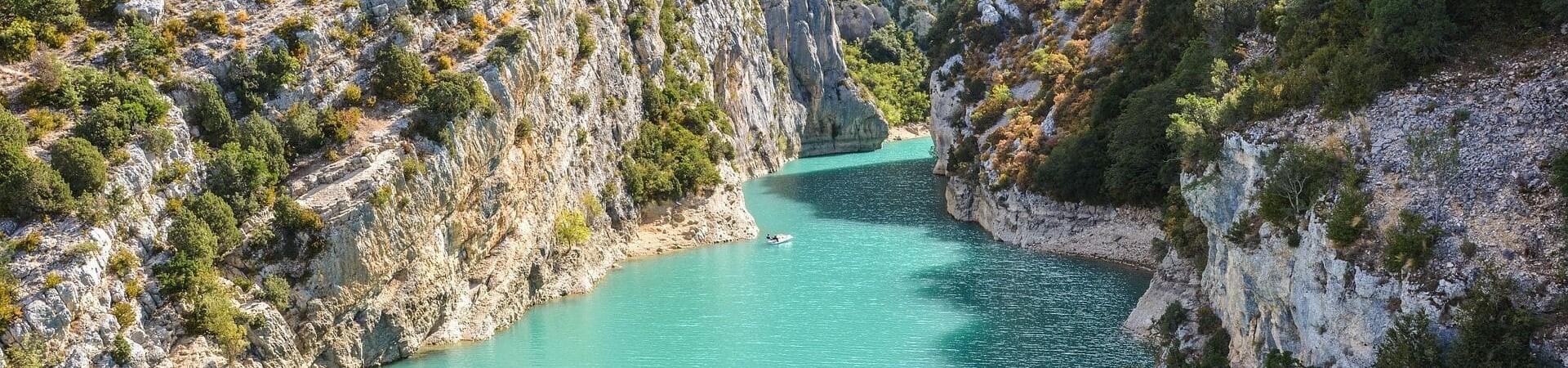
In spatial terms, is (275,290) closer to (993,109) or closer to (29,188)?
(29,188)

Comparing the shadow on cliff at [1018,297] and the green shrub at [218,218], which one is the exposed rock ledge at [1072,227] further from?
the green shrub at [218,218]

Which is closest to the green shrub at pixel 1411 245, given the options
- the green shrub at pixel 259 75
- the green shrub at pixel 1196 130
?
the green shrub at pixel 1196 130

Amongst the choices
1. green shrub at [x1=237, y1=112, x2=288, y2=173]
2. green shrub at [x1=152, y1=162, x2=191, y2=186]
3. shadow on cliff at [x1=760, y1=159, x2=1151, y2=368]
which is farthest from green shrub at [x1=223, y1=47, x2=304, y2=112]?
shadow on cliff at [x1=760, y1=159, x2=1151, y2=368]

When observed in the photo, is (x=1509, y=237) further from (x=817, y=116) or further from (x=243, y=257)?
(x=817, y=116)

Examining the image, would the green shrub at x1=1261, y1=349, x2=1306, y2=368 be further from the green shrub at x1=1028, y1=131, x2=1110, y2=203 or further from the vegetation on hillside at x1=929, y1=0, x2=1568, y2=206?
Answer: the green shrub at x1=1028, y1=131, x2=1110, y2=203

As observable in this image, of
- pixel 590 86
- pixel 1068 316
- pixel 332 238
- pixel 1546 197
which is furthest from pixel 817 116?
pixel 1546 197

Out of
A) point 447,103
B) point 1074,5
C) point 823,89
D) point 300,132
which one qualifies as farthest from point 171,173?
point 823,89
